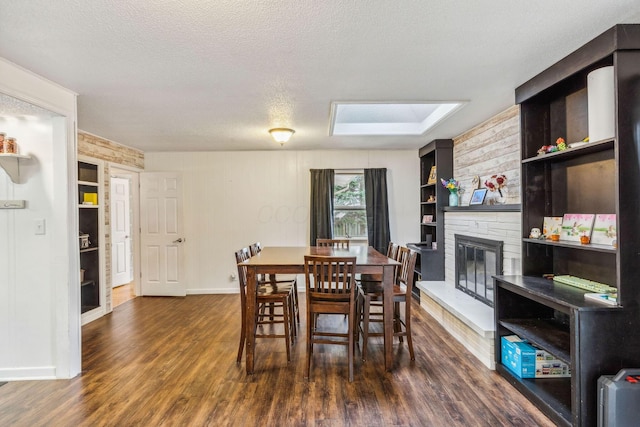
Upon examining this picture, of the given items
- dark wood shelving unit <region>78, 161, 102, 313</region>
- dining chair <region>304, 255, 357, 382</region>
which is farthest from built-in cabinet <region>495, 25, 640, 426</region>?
dark wood shelving unit <region>78, 161, 102, 313</region>

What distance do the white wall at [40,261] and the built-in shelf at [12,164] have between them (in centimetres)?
3

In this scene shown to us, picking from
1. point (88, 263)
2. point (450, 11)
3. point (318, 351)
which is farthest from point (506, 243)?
point (88, 263)

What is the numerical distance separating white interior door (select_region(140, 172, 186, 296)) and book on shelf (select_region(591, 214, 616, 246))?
200 inches

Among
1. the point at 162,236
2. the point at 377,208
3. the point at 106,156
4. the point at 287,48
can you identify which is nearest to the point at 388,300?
the point at 287,48

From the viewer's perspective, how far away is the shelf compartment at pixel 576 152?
79.8 inches

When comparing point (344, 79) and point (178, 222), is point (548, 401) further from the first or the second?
point (178, 222)

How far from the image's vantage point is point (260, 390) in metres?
2.48

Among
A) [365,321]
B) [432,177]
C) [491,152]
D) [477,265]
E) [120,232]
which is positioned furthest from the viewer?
[120,232]

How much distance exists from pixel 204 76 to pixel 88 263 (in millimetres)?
3297

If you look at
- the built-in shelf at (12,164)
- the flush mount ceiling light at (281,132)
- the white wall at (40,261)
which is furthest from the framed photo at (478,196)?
the built-in shelf at (12,164)

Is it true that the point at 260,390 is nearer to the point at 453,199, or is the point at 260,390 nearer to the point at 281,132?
the point at 281,132

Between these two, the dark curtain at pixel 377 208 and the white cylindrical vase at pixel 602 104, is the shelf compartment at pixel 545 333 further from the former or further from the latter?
the dark curtain at pixel 377 208

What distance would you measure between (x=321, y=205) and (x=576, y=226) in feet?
11.4

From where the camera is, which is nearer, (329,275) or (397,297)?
(329,275)
